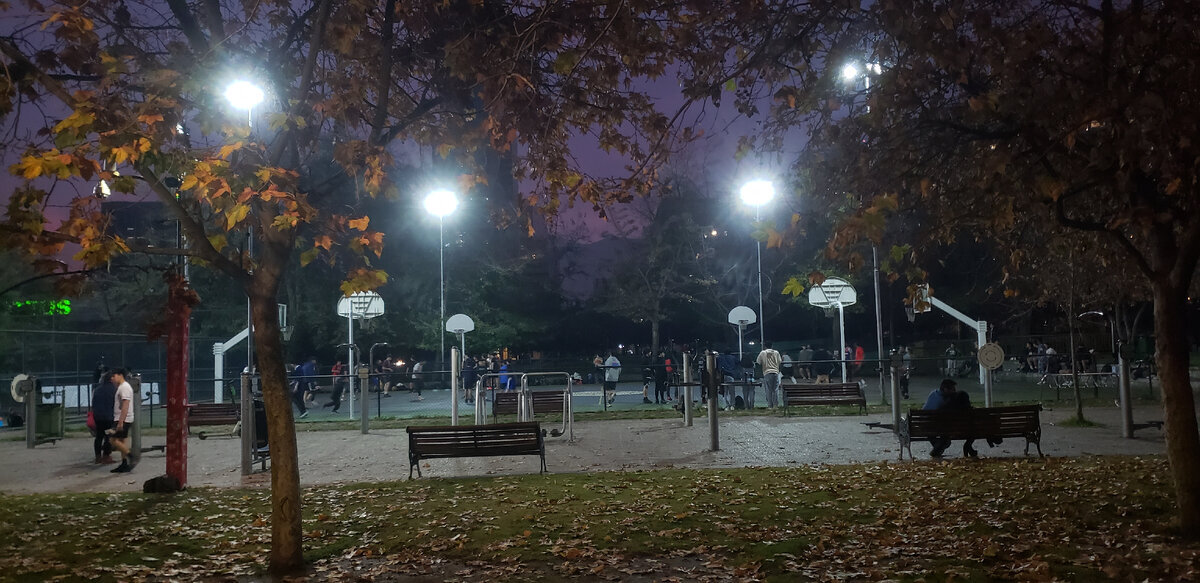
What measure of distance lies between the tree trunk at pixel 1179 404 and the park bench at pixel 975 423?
4875 mm

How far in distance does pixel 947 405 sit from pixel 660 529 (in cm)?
681

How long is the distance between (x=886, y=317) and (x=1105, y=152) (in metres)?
48.1

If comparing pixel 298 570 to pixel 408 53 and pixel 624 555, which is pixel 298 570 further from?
pixel 408 53

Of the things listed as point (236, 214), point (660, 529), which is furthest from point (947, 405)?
point (236, 214)

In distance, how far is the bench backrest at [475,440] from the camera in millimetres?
11883

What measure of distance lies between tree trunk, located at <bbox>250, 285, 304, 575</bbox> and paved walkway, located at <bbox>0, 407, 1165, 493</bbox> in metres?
4.78

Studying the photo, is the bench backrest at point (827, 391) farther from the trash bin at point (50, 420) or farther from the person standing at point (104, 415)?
the trash bin at point (50, 420)

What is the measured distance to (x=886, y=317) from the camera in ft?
175

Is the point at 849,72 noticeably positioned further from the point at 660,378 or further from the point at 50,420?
the point at 50,420

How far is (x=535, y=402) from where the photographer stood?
19125mm

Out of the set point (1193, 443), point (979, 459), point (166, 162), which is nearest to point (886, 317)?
point (979, 459)

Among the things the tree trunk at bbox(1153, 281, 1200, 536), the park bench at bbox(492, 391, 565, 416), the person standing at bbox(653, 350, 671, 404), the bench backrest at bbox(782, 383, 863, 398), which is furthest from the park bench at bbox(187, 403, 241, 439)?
the tree trunk at bbox(1153, 281, 1200, 536)

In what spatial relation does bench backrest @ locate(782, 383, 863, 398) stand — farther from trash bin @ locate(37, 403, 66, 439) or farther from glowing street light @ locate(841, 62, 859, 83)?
trash bin @ locate(37, 403, 66, 439)

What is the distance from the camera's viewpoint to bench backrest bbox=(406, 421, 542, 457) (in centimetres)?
1188
